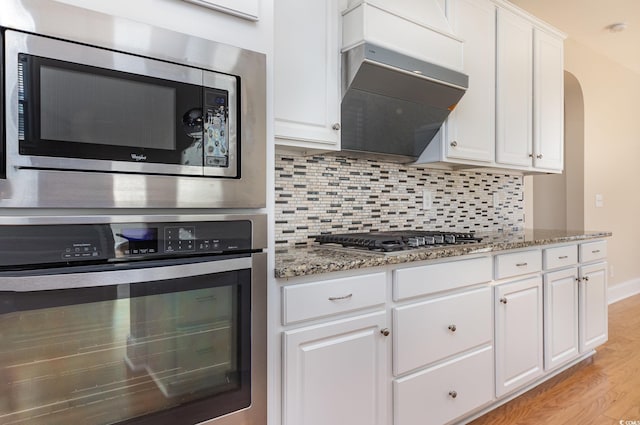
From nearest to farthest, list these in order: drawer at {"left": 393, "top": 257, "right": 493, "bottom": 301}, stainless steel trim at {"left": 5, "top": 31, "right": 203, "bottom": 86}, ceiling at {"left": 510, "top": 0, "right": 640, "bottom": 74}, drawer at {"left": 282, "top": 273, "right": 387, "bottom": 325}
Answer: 1. stainless steel trim at {"left": 5, "top": 31, "right": 203, "bottom": 86}
2. drawer at {"left": 282, "top": 273, "right": 387, "bottom": 325}
3. drawer at {"left": 393, "top": 257, "right": 493, "bottom": 301}
4. ceiling at {"left": 510, "top": 0, "right": 640, "bottom": 74}

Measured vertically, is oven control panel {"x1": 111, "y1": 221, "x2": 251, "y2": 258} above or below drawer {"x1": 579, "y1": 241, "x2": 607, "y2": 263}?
above

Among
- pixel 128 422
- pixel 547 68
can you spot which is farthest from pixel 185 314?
pixel 547 68

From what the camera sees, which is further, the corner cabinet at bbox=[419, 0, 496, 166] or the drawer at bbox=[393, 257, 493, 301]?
the corner cabinet at bbox=[419, 0, 496, 166]

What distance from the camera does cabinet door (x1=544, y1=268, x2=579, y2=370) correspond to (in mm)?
2408

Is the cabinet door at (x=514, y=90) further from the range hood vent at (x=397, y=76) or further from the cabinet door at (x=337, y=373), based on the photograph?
the cabinet door at (x=337, y=373)

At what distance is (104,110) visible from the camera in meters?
0.95

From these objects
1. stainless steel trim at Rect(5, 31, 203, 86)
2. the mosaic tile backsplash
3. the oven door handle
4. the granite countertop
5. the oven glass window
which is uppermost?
stainless steel trim at Rect(5, 31, 203, 86)

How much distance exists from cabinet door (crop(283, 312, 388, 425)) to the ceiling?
2.82 meters

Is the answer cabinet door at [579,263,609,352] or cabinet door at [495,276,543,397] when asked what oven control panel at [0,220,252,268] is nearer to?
cabinet door at [495,276,543,397]

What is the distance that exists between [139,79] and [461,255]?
4.92 ft

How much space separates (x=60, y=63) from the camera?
89cm

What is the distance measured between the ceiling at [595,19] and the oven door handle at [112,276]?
121 inches

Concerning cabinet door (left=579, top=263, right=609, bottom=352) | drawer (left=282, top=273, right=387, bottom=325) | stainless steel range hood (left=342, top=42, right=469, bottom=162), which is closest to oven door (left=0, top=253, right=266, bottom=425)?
drawer (left=282, top=273, right=387, bottom=325)

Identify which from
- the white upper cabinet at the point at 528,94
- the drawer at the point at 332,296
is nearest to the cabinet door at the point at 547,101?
the white upper cabinet at the point at 528,94
